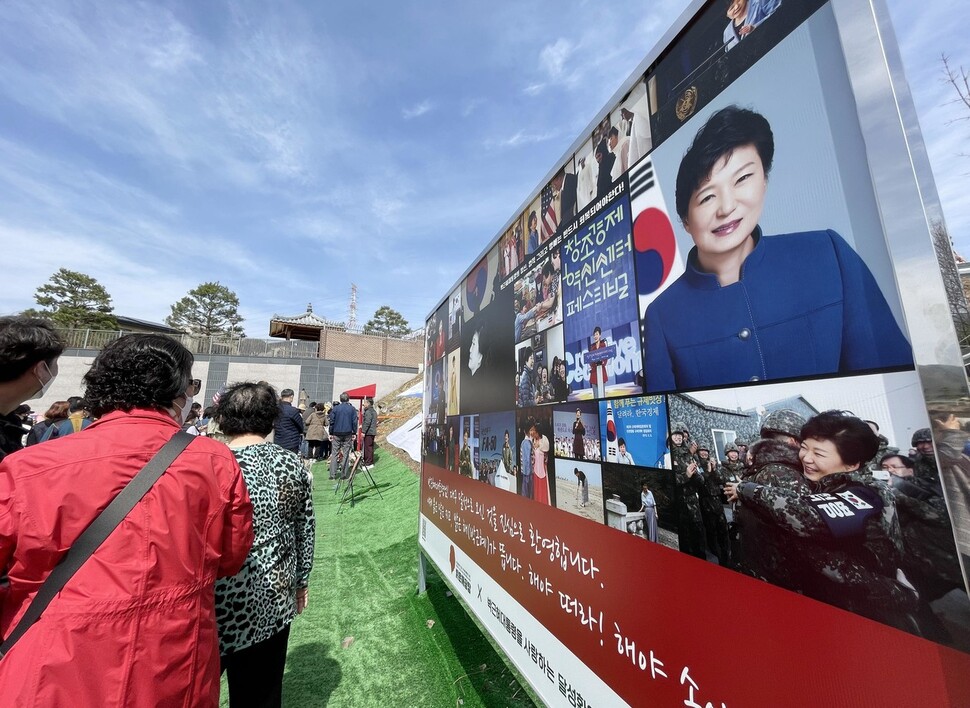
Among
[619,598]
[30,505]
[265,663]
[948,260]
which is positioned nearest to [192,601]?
[30,505]

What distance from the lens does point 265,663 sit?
1.89 m

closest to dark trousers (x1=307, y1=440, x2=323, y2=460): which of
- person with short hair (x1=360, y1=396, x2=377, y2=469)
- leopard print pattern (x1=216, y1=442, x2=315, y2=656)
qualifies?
person with short hair (x1=360, y1=396, x2=377, y2=469)

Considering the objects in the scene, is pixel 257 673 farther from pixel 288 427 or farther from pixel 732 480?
pixel 288 427

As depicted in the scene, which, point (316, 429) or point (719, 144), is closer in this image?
point (719, 144)

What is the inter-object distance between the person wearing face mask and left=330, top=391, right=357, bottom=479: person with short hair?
22.4 ft

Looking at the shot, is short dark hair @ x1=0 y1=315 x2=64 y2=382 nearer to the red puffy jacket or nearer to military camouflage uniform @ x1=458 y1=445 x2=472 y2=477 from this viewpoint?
the red puffy jacket

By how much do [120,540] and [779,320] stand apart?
179 centimetres

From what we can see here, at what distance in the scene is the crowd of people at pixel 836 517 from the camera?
0.74 meters

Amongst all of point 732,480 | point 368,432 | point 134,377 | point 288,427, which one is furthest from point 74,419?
point 732,480

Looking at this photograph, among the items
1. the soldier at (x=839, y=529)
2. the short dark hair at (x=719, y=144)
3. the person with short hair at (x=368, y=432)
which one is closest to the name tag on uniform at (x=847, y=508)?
the soldier at (x=839, y=529)

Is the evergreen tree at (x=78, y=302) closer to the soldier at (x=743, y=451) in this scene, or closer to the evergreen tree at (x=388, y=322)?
the evergreen tree at (x=388, y=322)

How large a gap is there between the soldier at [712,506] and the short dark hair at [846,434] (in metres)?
0.27

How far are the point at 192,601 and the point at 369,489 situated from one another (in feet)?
23.7

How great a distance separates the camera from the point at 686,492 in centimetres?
120
